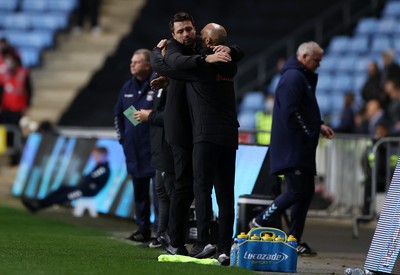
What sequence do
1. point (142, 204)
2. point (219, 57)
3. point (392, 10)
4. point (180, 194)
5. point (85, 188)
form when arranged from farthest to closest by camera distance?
point (392, 10) < point (85, 188) < point (142, 204) < point (180, 194) < point (219, 57)

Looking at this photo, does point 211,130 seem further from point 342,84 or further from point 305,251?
point 342,84

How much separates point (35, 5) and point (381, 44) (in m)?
9.46

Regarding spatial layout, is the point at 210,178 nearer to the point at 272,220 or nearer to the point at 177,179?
the point at 177,179

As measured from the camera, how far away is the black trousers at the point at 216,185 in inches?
492

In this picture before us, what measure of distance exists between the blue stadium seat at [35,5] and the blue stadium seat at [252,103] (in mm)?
7248

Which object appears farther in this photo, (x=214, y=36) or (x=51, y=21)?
(x=51, y=21)

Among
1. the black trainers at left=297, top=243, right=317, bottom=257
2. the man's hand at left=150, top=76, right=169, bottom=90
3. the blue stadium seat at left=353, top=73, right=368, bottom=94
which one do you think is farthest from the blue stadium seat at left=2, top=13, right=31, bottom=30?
the man's hand at left=150, top=76, right=169, bottom=90

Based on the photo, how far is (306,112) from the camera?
1476cm

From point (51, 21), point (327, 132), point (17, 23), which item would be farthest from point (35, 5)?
point (327, 132)

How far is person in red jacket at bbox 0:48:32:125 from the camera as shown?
93.9 feet

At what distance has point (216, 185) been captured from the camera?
41.6ft

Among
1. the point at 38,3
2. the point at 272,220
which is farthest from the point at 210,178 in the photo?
the point at 38,3

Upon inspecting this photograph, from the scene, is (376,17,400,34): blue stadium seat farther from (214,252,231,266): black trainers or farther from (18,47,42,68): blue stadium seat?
(214,252,231,266): black trainers

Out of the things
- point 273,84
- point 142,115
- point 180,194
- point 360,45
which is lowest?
point 180,194
